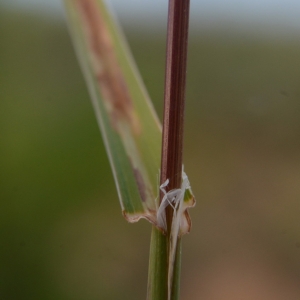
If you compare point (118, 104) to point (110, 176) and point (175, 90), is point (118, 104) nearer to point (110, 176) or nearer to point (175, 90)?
Result: point (175, 90)

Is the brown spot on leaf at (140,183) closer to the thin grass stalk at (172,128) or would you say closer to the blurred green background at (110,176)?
the thin grass stalk at (172,128)

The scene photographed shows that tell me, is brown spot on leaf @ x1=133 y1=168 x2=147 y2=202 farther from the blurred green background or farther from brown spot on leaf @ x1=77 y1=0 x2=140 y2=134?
the blurred green background

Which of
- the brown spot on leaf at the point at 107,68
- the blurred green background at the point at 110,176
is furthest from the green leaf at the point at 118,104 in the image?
the blurred green background at the point at 110,176

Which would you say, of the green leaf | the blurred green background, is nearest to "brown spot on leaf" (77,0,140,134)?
the green leaf

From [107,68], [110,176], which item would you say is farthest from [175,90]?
[110,176]

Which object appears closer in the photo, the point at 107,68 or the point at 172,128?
the point at 172,128

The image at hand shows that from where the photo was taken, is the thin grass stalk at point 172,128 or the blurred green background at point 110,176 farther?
the blurred green background at point 110,176
